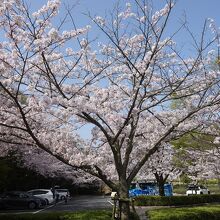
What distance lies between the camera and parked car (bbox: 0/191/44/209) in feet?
87.7

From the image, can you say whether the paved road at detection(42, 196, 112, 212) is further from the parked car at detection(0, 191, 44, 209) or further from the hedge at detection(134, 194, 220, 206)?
the hedge at detection(134, 194, 220, 206)

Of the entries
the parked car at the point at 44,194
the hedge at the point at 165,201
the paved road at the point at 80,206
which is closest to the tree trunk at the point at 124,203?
the paved road at the point at 80,206

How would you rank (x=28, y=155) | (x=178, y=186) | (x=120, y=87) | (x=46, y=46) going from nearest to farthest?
(x=46, y=46) < (x=120, y=87) < (x=28, y=155) < (x=178, y=186)

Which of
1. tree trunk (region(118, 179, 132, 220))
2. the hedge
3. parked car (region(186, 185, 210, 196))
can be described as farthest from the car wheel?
parked car (region(186, 185, 210, 196))

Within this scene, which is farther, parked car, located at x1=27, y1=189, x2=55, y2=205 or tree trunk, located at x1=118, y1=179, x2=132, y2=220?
parked car, located at x1=27, y1=189, x2=55, y2=205

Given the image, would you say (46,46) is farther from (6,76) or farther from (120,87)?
(120,87)

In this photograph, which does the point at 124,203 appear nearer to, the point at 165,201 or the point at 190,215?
the point at 190,215

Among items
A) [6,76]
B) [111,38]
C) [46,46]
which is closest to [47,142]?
[6,76]

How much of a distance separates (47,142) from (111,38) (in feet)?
12.3

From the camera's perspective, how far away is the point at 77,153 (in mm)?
11023

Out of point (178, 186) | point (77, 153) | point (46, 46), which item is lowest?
point (77, 153)

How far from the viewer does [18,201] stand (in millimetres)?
26938

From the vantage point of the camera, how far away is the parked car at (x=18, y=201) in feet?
87.7

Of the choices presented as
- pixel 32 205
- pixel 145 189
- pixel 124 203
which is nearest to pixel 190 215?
pixel 124 203
